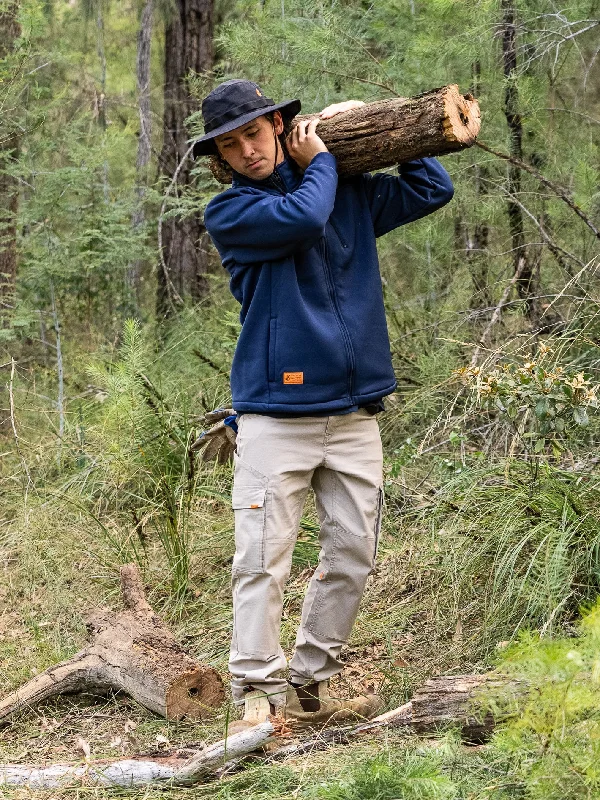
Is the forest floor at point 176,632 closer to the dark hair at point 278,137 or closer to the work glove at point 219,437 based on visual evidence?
the work glove at point 219,437

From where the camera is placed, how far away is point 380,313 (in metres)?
4.03

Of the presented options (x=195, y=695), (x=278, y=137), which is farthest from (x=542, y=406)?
(x=195, y=695)

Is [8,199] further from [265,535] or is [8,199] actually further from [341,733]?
[341,733]

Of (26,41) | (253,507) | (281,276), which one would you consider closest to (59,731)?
(253,507)

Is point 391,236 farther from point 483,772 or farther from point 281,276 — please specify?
point 483,772

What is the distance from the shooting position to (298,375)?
12.5 feet

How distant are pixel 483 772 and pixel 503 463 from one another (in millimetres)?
2019

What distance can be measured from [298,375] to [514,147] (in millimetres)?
3344

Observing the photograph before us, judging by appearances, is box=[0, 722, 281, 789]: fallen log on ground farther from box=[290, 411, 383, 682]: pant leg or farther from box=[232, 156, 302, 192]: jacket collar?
box=[232, 156, 302, 192]: jacket collar

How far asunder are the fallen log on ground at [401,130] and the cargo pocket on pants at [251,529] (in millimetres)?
1304

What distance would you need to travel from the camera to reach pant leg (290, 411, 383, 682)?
3982mm

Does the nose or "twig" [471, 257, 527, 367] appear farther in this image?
"twig" [471, 257, 527, 367]

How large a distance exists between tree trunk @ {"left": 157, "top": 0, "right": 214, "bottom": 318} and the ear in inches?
214

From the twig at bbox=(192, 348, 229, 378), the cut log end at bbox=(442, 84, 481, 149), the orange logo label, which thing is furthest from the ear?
the twig at bbox=(192, 348, 229, 378)
